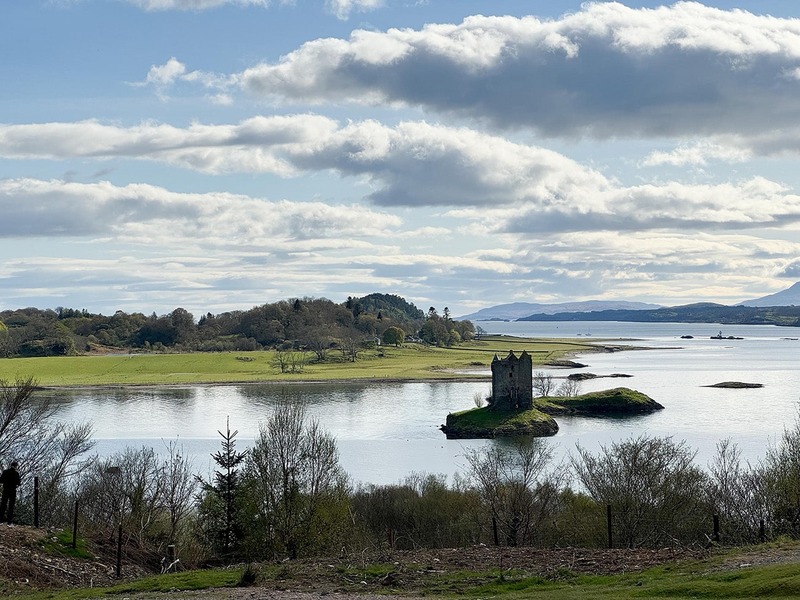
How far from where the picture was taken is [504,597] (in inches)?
700


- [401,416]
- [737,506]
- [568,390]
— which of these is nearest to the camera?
[737,506]

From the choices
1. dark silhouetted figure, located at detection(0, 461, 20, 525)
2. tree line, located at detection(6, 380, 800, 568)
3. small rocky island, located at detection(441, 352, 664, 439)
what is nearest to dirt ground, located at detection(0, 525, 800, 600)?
dark silhouetted figure, located at detection(0, 461, 20, 525)

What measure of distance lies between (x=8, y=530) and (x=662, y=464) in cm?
2435

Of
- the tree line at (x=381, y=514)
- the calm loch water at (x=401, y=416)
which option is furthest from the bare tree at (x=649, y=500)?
the calm loch water at (x=401, y=416)

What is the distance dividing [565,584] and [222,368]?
14963 cm

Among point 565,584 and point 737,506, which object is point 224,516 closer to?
point 565,584

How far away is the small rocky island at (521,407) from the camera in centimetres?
8794

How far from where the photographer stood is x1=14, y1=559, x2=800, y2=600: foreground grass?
1630 cm

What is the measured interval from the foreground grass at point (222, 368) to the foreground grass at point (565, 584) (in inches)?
4781

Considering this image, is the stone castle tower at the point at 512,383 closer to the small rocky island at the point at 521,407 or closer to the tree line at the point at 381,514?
the small rocky island at the point at 521,407

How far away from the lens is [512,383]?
309ft

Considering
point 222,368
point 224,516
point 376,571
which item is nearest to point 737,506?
point 376,571

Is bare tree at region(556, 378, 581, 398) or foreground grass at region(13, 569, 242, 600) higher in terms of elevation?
foreground grass at region(13, 569, 242, 600)

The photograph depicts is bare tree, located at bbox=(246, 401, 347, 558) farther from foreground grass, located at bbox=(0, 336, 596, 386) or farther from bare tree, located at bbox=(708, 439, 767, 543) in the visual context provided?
foreground grass, located at bbox=(0, 336, 596, 386)
